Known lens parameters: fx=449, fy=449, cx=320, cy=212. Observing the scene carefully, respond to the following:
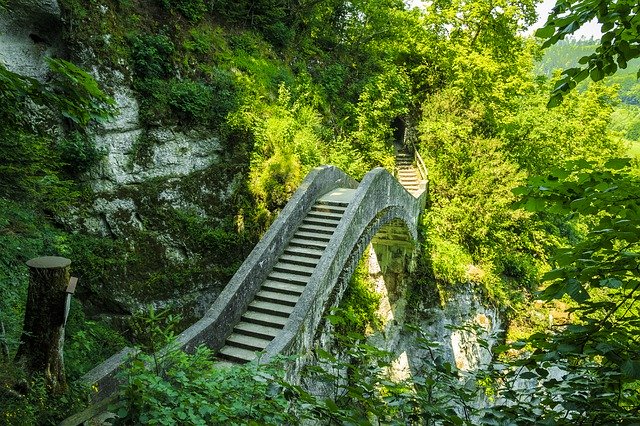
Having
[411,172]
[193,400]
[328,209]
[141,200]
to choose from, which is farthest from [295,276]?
[411,172]

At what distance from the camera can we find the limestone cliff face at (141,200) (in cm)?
854

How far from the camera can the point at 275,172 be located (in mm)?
11281

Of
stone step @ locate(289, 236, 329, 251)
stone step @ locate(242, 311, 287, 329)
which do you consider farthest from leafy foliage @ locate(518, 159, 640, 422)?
stone step @ locate(289, 236, 329, 251)

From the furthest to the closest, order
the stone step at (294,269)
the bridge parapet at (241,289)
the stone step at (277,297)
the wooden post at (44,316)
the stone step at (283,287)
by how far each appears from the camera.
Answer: the stone step at (294,269), the stone step at (283,287), the stone step at (277,297), the bridge parapet at (241,289), the wooden post at (44,316)

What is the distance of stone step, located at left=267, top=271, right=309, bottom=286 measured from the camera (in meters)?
8.45

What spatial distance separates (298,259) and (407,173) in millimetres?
11718

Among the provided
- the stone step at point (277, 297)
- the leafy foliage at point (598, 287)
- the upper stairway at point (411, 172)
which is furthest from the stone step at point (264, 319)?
the upper stairway at point (411, 172)

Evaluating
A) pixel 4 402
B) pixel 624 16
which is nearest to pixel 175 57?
pixel 4 402

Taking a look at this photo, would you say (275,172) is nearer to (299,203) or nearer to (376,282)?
(299,203)

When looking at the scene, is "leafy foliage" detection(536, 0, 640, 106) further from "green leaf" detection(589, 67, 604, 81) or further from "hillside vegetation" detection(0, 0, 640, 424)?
"hillside vegetation" detection(0, 0, 640, 424)

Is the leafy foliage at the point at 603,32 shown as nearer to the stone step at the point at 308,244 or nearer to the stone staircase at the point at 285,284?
the stone staircase at the point at 285,284

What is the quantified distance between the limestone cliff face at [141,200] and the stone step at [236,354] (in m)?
2.28

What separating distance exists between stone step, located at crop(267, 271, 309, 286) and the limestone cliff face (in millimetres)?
1870

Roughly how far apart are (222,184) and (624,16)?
9.14 m
